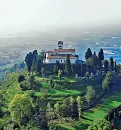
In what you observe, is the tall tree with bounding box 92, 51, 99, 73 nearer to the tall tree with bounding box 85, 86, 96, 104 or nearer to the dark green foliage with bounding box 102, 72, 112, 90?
the dark green foliage with bounding box 102, 72, 112, 90

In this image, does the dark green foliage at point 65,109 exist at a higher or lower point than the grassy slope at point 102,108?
higher

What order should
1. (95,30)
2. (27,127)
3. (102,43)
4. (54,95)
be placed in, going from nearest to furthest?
1. (27,127)
2. (54,95)
3. (102,43)
4. (95,30)

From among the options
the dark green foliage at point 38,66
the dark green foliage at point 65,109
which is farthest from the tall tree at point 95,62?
the dark green foliage at point 65,109

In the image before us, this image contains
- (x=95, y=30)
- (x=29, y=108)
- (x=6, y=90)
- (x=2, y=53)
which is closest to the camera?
(x=29, y=108)

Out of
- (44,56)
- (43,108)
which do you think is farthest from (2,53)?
(43,108)

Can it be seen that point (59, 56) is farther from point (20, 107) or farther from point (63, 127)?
point (63, 127)

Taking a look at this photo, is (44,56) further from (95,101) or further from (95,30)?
(95,30)

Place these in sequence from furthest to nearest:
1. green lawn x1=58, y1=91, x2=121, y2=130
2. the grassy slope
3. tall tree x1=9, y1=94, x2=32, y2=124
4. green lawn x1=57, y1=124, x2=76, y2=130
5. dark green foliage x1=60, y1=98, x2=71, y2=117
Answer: dark green foliage x1=60, y1=98, x2=71, y2=117, the grassy slope, green lawn x1=58, y1=91, x2=121, y2=130, tall tree x1=9, y1=94, x2=32, y2=124, green lawn x1=57, y1=124, x2=76, y2=130

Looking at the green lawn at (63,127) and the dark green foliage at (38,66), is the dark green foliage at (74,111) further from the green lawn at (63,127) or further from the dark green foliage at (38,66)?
the dark green foliage at (38,66)

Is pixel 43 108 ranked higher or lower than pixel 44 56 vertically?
lower

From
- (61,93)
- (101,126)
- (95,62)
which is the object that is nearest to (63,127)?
(101,126)

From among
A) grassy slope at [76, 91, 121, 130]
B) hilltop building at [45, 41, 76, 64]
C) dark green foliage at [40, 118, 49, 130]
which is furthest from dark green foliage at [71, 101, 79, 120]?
hilltop building at [45, 41, 76, 64]
